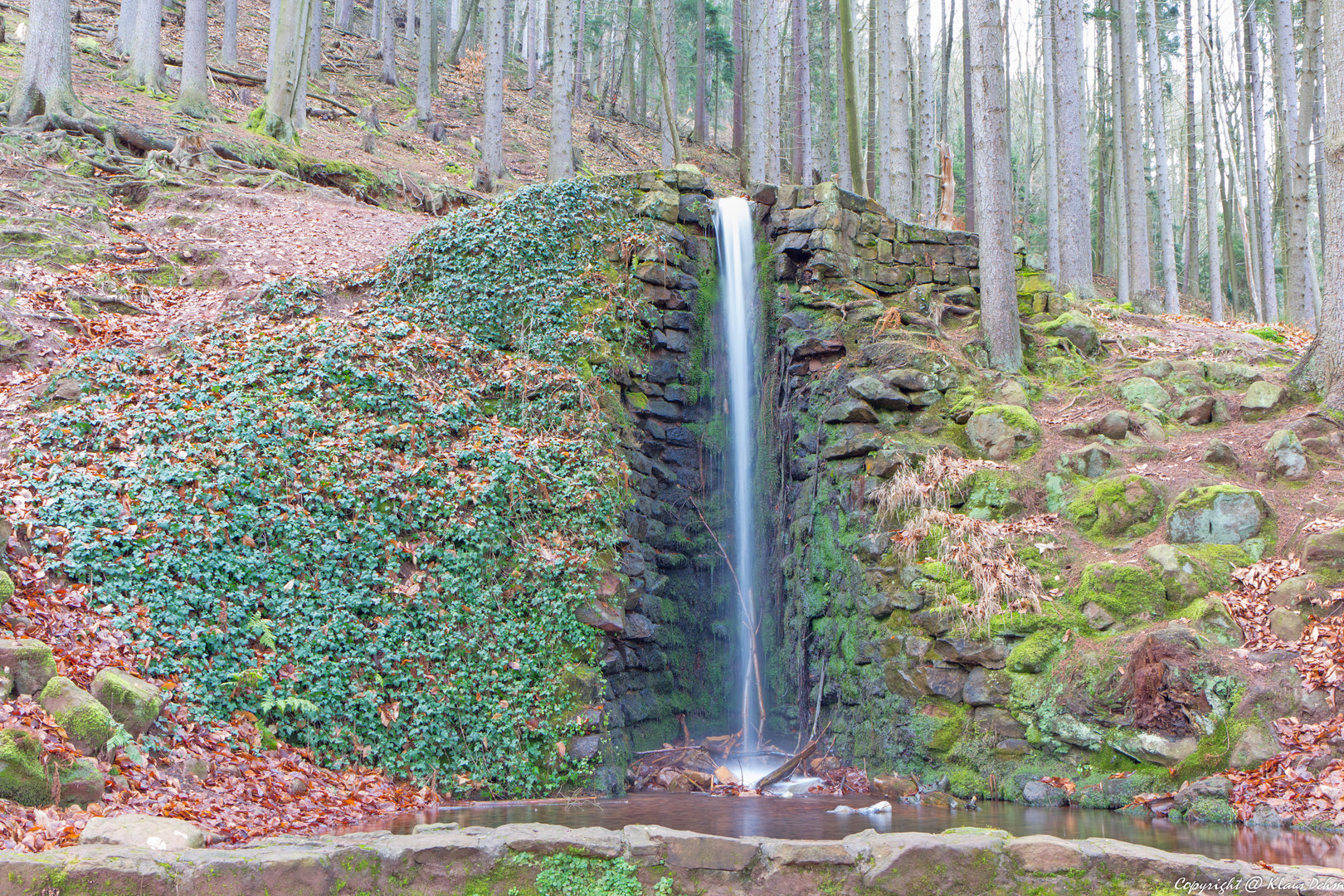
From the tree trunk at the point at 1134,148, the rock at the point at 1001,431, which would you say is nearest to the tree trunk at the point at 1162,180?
the tree trunk at the point at 1134,148

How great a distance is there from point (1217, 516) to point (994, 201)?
14.7ft

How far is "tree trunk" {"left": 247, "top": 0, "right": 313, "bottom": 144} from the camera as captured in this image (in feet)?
49.9

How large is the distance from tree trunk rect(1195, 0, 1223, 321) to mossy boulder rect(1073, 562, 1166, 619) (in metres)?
16.6

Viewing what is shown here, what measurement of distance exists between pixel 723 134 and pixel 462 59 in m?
15.1

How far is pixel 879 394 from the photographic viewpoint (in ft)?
28.8

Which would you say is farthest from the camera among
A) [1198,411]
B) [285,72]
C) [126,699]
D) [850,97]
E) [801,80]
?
[801,80]

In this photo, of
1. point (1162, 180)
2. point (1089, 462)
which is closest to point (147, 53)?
point (1089, 462)

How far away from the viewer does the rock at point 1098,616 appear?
6.59 m

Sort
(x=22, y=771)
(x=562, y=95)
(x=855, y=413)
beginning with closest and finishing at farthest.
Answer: (x=22, y=771), (x=855, y=413), (x=562, y=95)

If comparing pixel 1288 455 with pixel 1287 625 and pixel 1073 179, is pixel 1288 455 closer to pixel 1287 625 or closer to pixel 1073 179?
pixel 1287 625

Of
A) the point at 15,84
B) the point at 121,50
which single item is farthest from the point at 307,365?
the point at 121,50

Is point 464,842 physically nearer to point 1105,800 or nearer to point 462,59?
point 1105,800

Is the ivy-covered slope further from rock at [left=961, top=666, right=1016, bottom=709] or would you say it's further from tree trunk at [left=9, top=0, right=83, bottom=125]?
tree trunk at [left=9, top=0, right=83, bottom=125]

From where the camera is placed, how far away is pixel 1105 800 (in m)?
5.87
